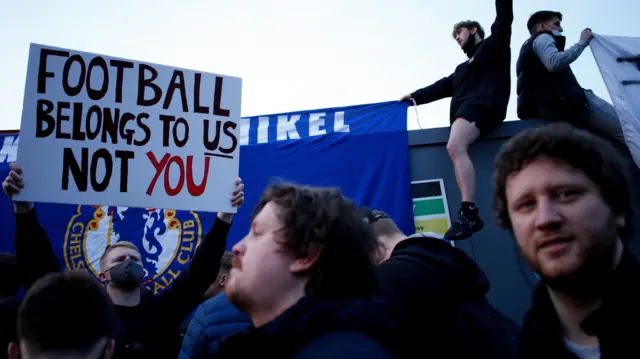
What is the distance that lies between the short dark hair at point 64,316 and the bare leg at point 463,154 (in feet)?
9.62

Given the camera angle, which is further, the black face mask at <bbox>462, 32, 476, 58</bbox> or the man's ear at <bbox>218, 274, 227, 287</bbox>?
the black face mask at <bbox>462, 32, 476, 58</bbox>

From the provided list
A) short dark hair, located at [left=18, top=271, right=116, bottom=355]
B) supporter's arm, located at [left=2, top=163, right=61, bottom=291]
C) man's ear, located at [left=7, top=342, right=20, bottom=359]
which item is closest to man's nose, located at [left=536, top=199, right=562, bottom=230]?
short dark hair, located at [left=18, top=271, right=116, bottom=355]

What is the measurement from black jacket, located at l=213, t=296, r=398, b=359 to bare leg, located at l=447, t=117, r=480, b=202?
283 centimetres

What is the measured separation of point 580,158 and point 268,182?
11.9 ft

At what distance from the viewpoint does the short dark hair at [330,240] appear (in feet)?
5.13

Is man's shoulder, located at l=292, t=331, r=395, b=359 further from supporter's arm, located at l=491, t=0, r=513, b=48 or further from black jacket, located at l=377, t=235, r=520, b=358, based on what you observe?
supporter's arm, located at l=491, t=0, r=513, b=48

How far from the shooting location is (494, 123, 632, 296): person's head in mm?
1267

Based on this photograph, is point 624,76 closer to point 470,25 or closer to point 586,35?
point 586,35

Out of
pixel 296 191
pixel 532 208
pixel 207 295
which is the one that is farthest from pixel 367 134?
pixel 532 208

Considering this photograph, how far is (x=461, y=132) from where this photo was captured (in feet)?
14.1

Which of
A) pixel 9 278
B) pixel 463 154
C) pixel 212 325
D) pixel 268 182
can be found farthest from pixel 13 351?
pixel 463 154

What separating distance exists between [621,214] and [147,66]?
2.80 metres

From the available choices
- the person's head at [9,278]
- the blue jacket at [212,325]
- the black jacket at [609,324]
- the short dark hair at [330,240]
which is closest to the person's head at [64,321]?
the blue jacket at [212,325]

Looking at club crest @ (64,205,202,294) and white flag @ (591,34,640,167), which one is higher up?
white flag @ (591,34,640,167)
